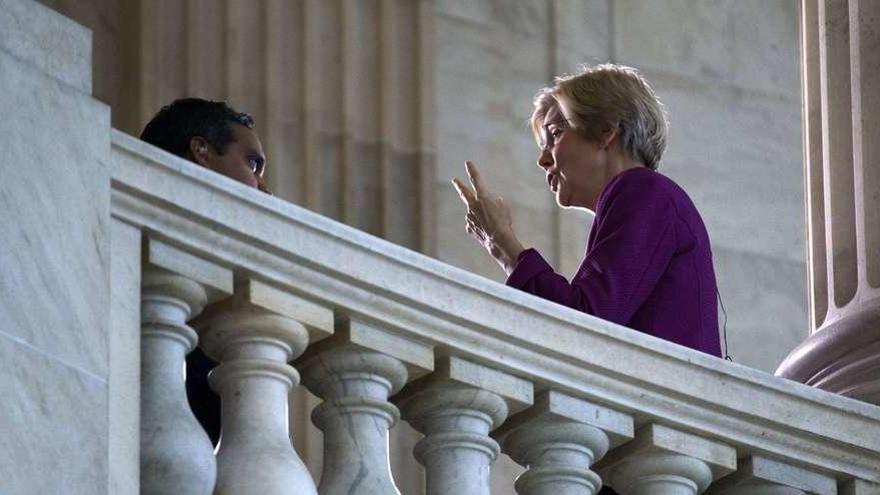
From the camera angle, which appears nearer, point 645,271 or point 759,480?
point 759,480

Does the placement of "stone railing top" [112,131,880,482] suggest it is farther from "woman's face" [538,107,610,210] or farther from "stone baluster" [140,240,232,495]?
"woman's face" [538,107,610,210]

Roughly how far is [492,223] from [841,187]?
108 centimetres

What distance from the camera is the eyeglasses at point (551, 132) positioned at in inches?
200

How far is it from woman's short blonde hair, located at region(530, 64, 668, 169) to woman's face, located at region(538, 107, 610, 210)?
0.02 metres

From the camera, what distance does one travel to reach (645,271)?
4535 mm

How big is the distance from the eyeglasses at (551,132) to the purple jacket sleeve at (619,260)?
0.36m

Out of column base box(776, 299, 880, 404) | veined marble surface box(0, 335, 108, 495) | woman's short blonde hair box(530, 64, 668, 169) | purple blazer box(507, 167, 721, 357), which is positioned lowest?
veined marble surface box(0, 335, 108, 495)

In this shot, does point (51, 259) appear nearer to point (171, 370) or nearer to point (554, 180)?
point (171, 370)

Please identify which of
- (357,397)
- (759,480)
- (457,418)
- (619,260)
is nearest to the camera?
(357,397)

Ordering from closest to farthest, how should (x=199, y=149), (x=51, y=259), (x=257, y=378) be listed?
(x=51, y=259), (x=257, y=378), (x=199, y=149)

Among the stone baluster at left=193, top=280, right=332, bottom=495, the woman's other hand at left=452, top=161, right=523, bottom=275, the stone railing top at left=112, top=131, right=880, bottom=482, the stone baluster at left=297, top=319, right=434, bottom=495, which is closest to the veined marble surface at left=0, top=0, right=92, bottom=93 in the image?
the stone railing top at left=112, top=131, right=880, bottom=482

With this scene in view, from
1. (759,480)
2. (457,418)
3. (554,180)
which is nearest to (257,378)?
(457,418)

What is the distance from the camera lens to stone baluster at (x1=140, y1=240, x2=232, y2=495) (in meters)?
3.52

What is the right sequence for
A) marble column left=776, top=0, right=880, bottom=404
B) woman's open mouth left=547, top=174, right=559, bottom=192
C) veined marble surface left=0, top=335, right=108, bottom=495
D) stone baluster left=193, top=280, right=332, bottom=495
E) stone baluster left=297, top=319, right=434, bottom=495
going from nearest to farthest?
veined marble surface left=0, top=335, right=108, bottom=495 < stone baluster left=193, top=280, right=332, bottom=495 < stone baluster left=297, top=319, right=434, bottom=495 < woman's open mouth left=547, top=174, right=559, bottom=192 < marble column left=776, top=0, right=880, bottom=404
